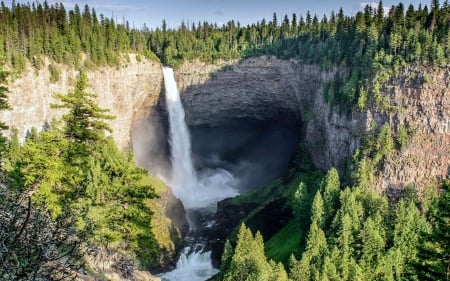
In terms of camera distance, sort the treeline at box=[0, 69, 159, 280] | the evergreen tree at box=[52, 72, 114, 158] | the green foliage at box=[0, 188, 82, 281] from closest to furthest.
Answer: the green foliage at box=[0, 188, 82, 281], the treeline at box=[0, 69, 159, 280], the evergreen tree at box=[52, 72, 114, 158]

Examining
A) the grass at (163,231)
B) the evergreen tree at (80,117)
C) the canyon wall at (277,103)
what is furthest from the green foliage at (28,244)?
the grass at (163,231)

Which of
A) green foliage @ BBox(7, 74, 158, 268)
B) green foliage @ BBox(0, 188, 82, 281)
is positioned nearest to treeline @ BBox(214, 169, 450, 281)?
green foliage @ BBox(7, 74, 158, 268)

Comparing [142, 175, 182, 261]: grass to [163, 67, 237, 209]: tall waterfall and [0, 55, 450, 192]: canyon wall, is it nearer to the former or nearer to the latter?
[0, 55, 450, 192]: canyon wall

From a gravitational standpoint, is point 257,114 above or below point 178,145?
above

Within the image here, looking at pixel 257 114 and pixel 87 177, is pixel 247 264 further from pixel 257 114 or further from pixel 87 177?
pixel 257 114

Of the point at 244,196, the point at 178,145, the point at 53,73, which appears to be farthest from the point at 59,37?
the point at 244,196

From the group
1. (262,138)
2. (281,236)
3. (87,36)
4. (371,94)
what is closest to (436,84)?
(371,94)

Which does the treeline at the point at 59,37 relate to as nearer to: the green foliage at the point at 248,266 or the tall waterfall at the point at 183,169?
the tall waterfall at the point at 183,169
